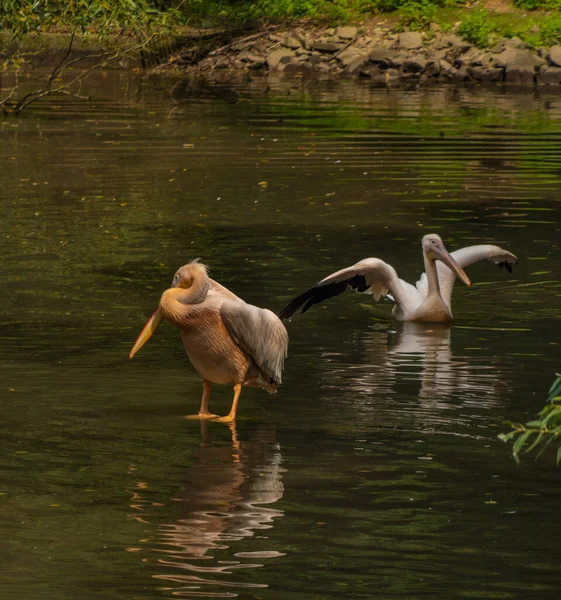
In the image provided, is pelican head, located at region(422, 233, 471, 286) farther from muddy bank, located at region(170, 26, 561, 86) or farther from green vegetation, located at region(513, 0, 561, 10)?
green vegetation, located at region(513, 0, 561, 10)

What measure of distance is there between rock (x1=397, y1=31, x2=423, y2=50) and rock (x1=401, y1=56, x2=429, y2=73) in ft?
1.28

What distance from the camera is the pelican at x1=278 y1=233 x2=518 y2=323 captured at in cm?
1043

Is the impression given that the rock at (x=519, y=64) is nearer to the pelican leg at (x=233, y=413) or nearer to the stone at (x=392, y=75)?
the stone at (x=392, y=75)

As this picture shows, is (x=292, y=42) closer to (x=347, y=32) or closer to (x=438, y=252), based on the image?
(x=347, y=32)

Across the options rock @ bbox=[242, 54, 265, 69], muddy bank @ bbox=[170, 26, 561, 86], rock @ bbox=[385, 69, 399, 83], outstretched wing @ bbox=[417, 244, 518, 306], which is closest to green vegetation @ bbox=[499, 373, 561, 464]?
outstretched wing @ bbox=[417, 244, 518, 306]

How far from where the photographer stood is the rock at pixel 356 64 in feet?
111

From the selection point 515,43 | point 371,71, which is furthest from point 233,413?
point 371,71

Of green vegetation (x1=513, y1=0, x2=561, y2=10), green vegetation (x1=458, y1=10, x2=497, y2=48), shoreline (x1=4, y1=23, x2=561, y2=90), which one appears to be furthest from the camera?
green vegetation (x1=513, y1=0, x2=561, y2=10)

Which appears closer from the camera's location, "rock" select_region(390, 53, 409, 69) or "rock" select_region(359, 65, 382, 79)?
"rock" select_region(390, 53, 409, 69)

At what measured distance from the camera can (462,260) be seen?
36.8 ft

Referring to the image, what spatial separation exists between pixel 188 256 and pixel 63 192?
4.20 metres

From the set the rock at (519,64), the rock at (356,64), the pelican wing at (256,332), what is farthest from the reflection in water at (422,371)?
the rock at (356,64)

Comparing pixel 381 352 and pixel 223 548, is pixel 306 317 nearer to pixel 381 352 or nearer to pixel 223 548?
pixel 381 352

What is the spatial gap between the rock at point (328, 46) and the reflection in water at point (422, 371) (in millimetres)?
24598
